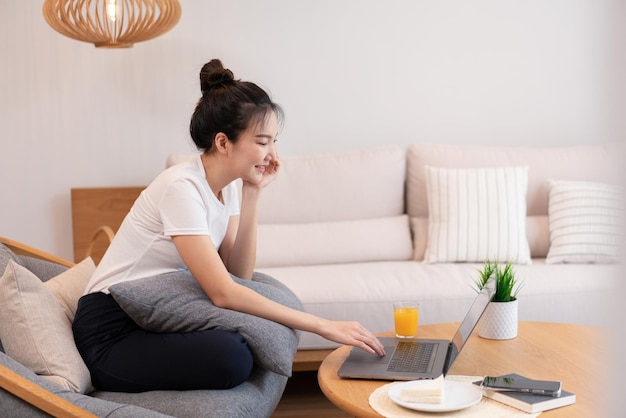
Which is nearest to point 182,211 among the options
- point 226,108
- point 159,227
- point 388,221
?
point 159,227

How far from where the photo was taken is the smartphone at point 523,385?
5.34 ft

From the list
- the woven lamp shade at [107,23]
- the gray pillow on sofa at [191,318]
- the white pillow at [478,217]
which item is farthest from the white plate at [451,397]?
the woven lamp shade at [107,23]

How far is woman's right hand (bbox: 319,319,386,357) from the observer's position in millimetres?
1922

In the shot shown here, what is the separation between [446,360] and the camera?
1.85 m

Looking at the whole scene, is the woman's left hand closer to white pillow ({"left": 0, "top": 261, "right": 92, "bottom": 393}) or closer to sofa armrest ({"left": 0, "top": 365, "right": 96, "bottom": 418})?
white pillow ({"left": 0, "top": 261, "right": 92, "bottom": 393})

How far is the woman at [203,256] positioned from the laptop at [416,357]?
5 centimetres

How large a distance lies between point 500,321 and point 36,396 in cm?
124

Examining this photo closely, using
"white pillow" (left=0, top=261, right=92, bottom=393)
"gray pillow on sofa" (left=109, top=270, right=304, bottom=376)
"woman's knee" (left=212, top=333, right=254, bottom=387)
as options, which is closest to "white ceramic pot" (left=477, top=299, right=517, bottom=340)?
"gray pillow on sofa" (left=109, top=270, right=304, bottom=376)

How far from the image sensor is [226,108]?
2205 mm

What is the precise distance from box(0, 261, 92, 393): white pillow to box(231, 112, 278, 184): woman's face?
67 cm

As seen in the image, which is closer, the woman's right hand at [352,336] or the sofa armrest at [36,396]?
the sofa armrest at [36,396]

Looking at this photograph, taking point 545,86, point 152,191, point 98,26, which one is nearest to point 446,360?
point 152,191

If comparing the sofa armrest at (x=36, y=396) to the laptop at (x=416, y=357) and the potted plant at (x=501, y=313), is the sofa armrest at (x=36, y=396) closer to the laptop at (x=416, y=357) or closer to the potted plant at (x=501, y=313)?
the laptop at (x=416, y=357)

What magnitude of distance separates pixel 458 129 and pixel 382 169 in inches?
24.4
